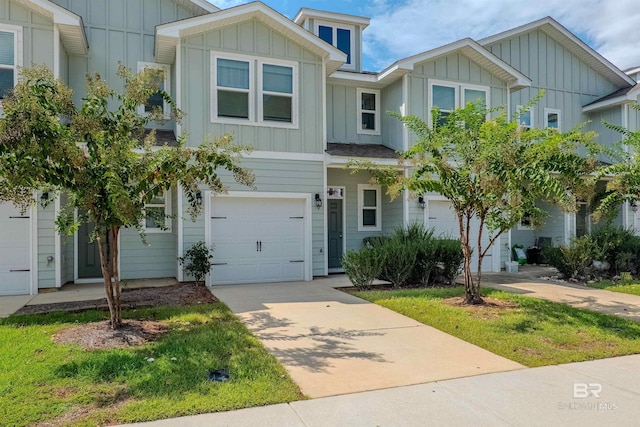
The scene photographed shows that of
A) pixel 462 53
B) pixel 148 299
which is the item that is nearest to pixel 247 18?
pixel 462 53

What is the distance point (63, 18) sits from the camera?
9.52 metres

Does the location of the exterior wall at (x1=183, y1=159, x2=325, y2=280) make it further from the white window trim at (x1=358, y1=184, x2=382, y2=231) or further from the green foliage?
the white window trim at (x1=358, y1=184, x2=382, y2=231)

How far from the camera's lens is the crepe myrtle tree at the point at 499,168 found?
6.84m

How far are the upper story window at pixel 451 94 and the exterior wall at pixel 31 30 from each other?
9.67 metres

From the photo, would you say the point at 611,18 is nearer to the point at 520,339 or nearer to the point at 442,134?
the point at 442,134

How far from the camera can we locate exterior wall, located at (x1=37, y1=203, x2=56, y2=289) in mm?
9492

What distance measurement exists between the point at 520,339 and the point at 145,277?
8743 mm

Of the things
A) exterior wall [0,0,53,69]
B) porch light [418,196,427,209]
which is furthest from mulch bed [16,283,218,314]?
porch light [418,196,427,209]

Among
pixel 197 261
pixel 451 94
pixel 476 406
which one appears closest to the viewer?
pixel 476 406

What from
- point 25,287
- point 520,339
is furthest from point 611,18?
point 25,287

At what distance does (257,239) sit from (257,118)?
118 inches

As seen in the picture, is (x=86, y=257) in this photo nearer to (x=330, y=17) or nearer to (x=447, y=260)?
(x=447, y=260)

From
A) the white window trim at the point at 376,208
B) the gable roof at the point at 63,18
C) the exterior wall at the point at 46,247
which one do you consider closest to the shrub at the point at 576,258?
the white window trim at the point at 376,208

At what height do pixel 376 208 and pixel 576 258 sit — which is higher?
pixel 376 208
